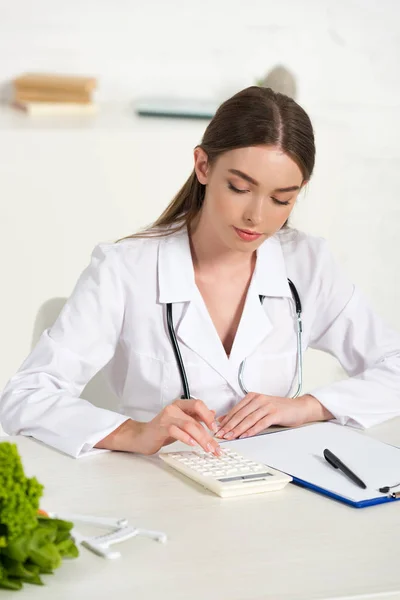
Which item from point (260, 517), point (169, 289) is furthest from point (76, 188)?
point (260, 517)

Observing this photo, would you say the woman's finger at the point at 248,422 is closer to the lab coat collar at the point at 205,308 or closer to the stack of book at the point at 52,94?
the lab coat collar at the point at 205,308

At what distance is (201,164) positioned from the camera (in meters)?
2.00

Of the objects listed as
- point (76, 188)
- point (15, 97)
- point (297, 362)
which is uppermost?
point (15, 97)

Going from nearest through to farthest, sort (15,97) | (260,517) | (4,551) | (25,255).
→ (4,551)
(260,517)
(25,255)
(15,97)

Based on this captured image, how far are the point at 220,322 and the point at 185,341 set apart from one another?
0.11 m

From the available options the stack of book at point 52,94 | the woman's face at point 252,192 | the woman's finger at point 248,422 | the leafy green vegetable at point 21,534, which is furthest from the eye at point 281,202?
the stack of book at point 52,94

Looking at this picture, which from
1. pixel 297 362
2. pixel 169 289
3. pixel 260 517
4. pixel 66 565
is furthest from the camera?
pixel 297 362

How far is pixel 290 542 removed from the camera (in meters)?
1.31

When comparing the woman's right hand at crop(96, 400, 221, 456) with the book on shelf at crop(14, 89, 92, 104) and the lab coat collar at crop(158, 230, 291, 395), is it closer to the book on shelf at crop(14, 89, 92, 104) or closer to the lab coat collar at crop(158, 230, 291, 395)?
the lab coat collar at crop(158, 230, 291, 395)

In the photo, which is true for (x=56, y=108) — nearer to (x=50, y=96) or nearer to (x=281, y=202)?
(x=50, y=96)

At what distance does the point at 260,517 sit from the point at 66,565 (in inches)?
12.4

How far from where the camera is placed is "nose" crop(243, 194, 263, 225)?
185cm

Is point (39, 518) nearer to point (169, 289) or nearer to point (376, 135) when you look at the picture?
point (169, 289)

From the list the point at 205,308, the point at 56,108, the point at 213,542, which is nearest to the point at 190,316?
the point at 205,308
